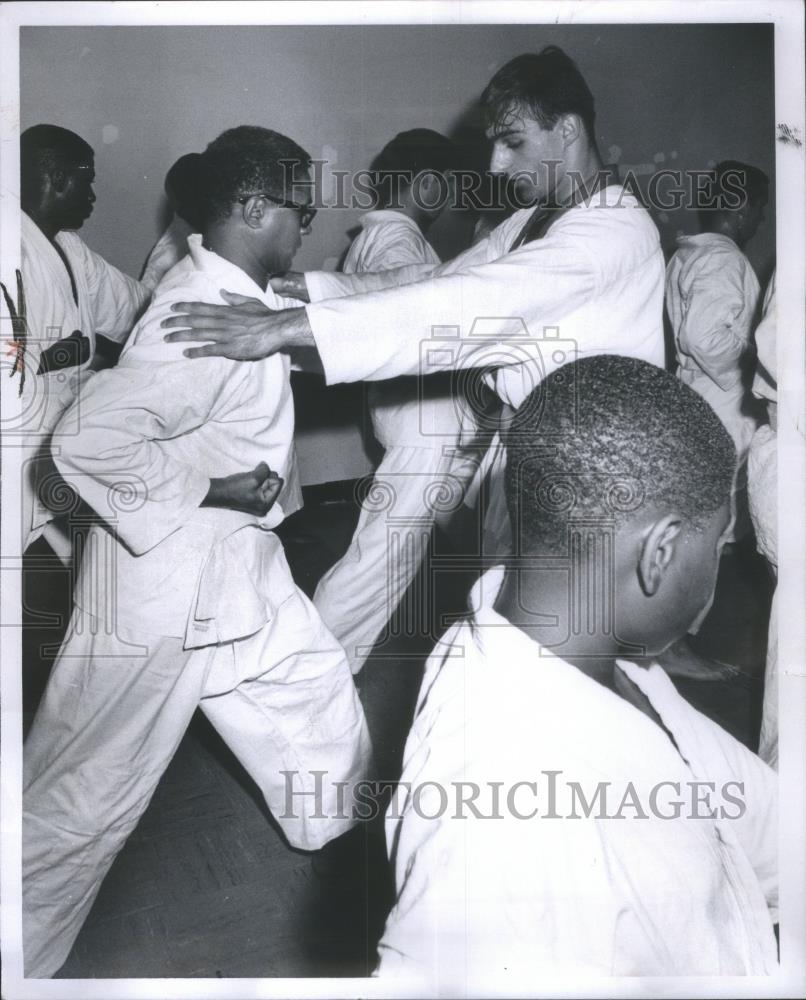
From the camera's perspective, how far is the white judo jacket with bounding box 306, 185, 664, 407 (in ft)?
5.30

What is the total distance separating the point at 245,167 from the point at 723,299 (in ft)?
3.15

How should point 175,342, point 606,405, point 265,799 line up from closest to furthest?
point 606,405 < point 175,342 < point 265,799

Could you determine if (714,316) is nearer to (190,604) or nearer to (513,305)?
(513,305)

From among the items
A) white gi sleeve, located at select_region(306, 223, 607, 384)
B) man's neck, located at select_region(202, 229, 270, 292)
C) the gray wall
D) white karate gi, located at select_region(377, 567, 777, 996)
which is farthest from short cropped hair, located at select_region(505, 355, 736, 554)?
man's neck, located at select_region(202, 229, 270, 292)

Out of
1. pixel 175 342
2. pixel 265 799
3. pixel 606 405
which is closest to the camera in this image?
pixel 606 405

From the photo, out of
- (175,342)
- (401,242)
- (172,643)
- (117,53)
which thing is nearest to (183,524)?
(172,643)

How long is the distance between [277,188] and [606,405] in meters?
0.74

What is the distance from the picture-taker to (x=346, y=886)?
5.40 feet

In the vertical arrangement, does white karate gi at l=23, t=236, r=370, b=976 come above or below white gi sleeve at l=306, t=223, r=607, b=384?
below

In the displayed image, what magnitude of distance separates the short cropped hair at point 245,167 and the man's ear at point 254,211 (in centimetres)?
2

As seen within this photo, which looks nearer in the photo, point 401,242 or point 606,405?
point 606,405

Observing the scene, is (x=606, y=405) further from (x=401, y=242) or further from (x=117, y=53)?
(x=117, y=53)

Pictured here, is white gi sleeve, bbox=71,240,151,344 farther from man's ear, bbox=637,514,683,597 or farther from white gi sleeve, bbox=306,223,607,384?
man's ear, bbox=637,514,683,597

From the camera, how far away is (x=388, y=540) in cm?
167
